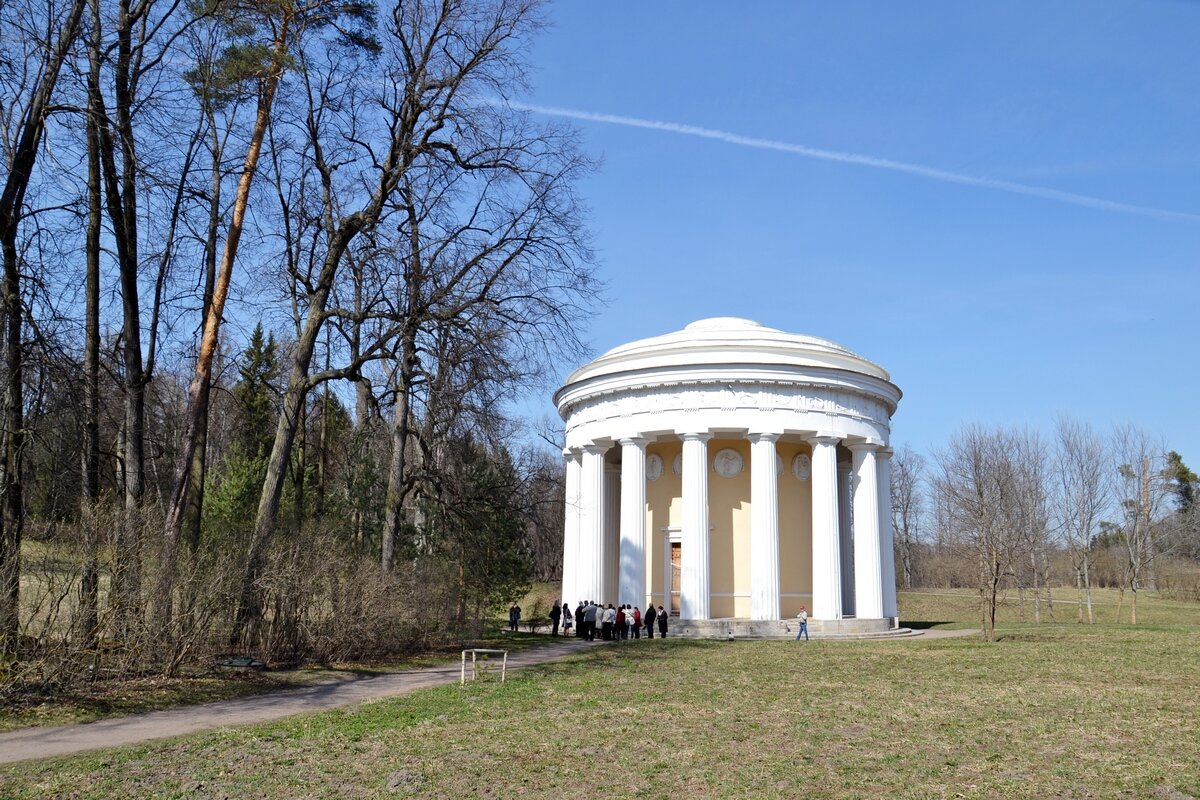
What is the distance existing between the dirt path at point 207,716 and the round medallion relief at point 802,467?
1813cm

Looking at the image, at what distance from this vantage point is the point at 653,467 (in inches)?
1341

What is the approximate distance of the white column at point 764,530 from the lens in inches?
1170

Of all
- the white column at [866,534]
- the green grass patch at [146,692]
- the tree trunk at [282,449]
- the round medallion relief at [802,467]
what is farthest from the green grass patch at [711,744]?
the round medallion relief at [802,467]

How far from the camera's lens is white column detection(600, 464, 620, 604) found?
34.8m

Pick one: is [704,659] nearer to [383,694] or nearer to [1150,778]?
[383,694]

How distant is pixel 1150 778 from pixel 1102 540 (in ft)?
233

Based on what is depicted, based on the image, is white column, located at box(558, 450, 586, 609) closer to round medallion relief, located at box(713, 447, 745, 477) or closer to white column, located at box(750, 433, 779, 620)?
round medallion relief, located at box(713, 447, 745, 477)

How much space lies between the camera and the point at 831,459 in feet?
102

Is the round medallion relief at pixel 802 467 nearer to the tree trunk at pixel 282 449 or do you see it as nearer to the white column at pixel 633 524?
the white column at pixel 633 524

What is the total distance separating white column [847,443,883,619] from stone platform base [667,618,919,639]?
4.47ft

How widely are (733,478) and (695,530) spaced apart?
3.27m

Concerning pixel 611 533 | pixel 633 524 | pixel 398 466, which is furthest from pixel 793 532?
pixel 398 466

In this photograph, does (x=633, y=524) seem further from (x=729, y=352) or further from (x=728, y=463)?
(x=729, y=352)

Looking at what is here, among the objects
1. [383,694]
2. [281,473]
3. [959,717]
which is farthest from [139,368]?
[959,717]
